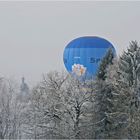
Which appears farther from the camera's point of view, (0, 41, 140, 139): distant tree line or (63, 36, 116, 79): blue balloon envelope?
(63, 36, 116, 79): blue balloon envelope

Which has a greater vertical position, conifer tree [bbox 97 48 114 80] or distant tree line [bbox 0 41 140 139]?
conifer tree [bbox 97 48 114 80]

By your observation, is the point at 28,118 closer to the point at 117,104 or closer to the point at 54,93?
the point at 54,93

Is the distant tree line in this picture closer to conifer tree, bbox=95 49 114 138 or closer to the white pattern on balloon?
conifer tree, bbox=95 49 114 138

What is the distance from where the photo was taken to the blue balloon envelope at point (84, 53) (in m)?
29.8

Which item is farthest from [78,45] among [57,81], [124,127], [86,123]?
[124,127]

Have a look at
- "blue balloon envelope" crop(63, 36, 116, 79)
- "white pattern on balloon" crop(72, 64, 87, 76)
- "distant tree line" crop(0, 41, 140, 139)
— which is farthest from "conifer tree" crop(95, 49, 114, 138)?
"blue balloon envelope" crop(63, 36, 116, 79)

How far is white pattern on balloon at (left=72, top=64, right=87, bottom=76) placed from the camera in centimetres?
2830

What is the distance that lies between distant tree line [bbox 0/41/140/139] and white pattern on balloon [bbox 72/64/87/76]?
4.98 ft

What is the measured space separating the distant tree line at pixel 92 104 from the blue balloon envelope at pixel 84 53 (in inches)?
125

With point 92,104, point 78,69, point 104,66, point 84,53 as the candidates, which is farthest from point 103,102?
point 84,53

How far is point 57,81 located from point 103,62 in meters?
2.78

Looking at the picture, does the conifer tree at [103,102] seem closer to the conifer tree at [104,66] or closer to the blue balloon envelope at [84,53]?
the conifer tree at [104,66]

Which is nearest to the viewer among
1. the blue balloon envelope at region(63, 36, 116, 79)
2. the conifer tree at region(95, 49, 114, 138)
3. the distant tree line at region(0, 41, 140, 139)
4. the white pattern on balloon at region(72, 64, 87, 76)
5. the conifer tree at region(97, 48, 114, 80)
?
the distant tree line at region(0, 41, 140, 139)

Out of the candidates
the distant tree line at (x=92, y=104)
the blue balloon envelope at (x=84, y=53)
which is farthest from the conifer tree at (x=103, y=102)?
the blue balloon envelope at (x=84, y=53)
